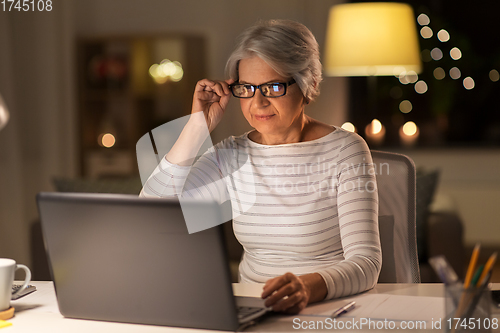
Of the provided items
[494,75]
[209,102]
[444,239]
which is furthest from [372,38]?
[494,75]

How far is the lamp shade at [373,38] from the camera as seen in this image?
90.7 inches

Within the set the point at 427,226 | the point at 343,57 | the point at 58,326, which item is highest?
the point at 343,57

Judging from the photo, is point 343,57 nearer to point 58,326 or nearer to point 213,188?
point 213,188

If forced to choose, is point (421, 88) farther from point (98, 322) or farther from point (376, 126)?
point (98, 322)

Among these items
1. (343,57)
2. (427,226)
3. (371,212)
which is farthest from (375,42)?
(371,212)

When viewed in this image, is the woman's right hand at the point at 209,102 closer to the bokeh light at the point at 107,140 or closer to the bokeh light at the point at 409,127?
the bokeh light at the point at 107,140

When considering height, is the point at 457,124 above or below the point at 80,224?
below

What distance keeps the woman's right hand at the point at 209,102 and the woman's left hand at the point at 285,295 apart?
0.59m

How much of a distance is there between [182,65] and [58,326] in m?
2.92

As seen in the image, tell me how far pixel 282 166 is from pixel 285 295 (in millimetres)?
501

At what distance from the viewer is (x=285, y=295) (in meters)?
0.85

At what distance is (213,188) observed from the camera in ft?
4.49

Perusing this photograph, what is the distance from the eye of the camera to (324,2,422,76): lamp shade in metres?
2.30

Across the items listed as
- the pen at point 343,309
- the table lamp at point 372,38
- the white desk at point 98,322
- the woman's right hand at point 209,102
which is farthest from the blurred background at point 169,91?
the pen at point 343,309
